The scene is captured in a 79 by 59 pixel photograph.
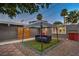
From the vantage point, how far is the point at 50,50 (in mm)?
5652

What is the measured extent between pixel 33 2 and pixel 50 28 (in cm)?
60

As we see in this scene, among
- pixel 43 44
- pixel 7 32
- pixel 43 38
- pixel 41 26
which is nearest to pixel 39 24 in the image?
pixel 41 26

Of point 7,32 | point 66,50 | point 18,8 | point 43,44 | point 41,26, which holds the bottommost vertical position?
point 66,50

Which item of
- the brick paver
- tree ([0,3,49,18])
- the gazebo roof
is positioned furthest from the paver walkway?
→ tree ([0,3,49,18])

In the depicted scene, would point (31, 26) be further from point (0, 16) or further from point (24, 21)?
point (0, 16)

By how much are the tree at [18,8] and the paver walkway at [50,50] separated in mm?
623

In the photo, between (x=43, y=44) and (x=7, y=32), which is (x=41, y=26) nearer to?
(x=43, y=44)

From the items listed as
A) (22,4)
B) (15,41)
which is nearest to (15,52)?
(15,41)

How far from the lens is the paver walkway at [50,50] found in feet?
18.5

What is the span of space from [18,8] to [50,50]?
102 centimetres

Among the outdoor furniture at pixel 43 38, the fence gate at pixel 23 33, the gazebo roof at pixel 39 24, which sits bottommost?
the outdoor furniture at pixel 43 38

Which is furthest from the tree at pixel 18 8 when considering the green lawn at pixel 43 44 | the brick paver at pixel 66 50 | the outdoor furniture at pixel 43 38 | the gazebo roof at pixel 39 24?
the brick paver at pixel 66 50

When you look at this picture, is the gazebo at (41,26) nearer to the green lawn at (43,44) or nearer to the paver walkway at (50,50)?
the green lawn at (43,44)

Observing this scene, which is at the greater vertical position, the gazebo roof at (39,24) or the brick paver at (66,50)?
the gazebo roof at (39,24)
